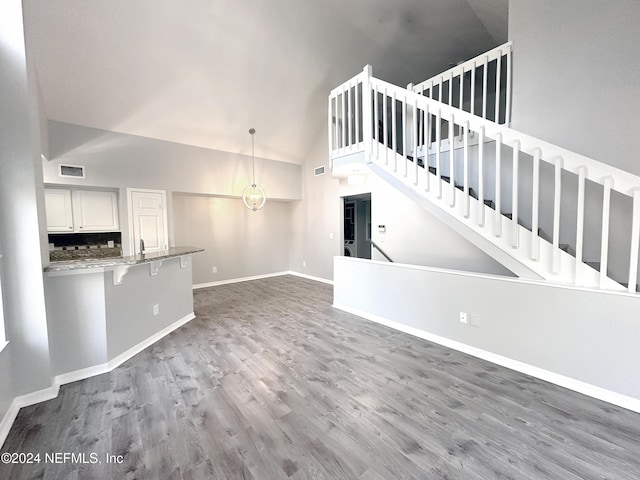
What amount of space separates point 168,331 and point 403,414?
119 inches

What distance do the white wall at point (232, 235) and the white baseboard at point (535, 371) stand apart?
14.6 ft

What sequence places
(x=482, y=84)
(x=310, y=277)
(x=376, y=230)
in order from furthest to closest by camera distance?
(x=310, y=277) < (x=376, y=230) < (x=482, y=84)

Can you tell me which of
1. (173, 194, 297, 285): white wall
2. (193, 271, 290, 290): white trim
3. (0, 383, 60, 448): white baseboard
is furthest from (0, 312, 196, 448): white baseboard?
(173, 194, 297, 285): white wall

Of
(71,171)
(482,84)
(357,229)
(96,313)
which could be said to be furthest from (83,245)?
(482,84)

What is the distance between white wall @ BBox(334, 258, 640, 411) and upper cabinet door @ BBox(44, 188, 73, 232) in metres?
5.03

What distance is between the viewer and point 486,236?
2676 mm

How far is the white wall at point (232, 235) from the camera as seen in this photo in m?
6.13

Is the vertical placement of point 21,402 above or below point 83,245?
below

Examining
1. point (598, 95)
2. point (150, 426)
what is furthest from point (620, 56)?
point (150, 426)

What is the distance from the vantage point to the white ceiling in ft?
11.1

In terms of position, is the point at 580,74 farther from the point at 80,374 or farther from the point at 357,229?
the point at 357,229

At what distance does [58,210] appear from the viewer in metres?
4.28

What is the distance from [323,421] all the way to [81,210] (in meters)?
5.03

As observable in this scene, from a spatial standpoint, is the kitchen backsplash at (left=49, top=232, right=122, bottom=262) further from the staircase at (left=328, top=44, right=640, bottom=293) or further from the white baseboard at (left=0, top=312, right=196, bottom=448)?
the staircase at (left=328, top=44, right=640, bottom=293)
